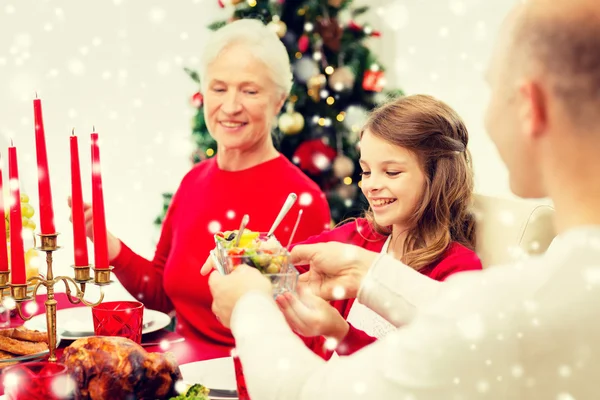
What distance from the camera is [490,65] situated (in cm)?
79

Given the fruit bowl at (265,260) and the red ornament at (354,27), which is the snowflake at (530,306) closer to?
the fruit bowl at (265,260)

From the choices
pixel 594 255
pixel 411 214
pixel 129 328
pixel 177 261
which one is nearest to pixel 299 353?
pixel 594 255

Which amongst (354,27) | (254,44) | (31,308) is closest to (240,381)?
(31,308)

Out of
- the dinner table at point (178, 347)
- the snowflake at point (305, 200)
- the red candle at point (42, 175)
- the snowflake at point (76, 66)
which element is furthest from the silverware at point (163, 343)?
the snowflake at point (76, 66)

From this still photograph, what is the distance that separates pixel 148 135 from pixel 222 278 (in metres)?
3.29

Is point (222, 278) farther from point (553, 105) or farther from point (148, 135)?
point (148, 135)

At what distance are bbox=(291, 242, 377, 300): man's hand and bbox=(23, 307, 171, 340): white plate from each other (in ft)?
1.43

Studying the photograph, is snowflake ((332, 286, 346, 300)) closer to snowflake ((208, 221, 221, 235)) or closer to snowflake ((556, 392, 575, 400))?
snowflake ((556, 392, 575, 400))

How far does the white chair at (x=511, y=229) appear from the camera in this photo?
1516 millimetres

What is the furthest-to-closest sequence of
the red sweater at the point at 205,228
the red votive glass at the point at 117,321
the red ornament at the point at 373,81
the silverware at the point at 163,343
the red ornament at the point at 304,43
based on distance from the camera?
1. the red ornament at the point at 373,81
2. the red ornament at the point at 304,43
3. the red sweater at the point at 205,228
4. the silverware at the point at 163,343
5. the red votive glass at the point at 117,321

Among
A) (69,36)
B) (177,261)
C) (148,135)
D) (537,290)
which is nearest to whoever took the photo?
(537,290)

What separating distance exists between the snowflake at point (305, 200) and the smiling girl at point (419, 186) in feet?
1.52

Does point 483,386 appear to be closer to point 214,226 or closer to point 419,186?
point 419,186

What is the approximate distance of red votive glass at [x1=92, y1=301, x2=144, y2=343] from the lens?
4.01 feet
